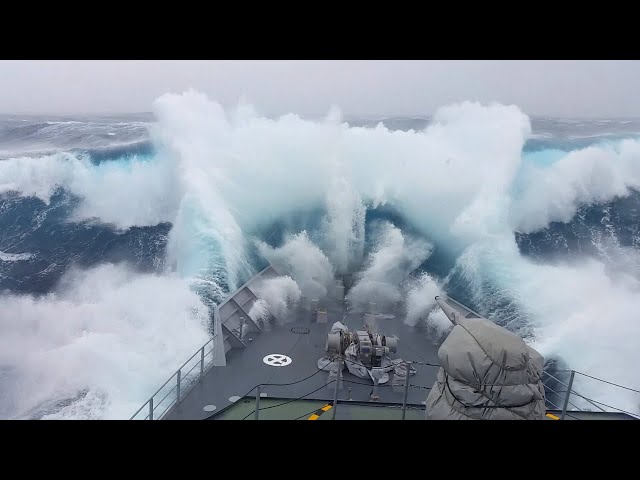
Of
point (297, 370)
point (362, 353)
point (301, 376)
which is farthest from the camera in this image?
point (297, 370)

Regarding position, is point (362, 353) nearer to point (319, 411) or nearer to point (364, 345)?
point (364, 345)

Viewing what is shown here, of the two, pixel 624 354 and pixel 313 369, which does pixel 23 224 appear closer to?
pixel 313 369

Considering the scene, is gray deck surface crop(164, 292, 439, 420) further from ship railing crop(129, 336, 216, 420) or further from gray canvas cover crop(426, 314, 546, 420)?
gray canvas cover crop(426, 314, 546, 420)

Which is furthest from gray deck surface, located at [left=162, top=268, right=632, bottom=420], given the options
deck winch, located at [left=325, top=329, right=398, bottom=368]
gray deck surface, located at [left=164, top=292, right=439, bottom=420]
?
deck winch, located at [left=325, top=329, right=398, bottom=368]

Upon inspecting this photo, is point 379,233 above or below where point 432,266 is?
above

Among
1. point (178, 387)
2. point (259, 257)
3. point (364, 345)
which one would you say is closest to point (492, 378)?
point (364, 345)

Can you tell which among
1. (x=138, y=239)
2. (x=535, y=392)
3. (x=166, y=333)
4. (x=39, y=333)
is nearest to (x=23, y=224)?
(x=138, y=239)

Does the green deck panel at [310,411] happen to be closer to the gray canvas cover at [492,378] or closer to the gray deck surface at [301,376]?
the gray deck surface at [301,376]
